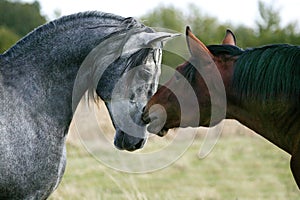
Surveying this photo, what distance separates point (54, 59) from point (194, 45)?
3.72ft

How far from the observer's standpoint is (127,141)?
470cm

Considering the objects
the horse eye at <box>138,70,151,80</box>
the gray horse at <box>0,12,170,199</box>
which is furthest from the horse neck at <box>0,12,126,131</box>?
the horse eye at <box>138,70,151,80</box>

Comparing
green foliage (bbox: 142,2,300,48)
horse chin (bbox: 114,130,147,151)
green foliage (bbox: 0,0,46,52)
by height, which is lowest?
green foliage (bbox: 142,2,300,48)

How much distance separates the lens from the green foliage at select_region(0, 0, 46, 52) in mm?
28953

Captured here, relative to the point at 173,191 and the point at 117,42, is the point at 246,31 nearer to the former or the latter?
the point at 173,191

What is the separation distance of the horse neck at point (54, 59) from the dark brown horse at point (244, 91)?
24.5 inches

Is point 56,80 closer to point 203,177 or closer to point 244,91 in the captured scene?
point 244,91

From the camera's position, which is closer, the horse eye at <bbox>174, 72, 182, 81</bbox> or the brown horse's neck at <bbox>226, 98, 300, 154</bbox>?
the brown horse's neck at <bbox>226, 98, 300, 154</bbox>

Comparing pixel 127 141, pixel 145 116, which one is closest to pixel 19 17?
pixel 127 141

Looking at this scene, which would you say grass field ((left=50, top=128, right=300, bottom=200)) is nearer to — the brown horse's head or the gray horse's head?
the gray horse's head

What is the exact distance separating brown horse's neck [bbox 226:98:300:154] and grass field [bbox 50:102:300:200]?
8.39ft

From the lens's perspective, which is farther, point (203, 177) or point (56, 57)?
point (203, 177)

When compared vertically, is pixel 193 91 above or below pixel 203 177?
above

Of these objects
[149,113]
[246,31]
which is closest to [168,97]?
[149,113]
